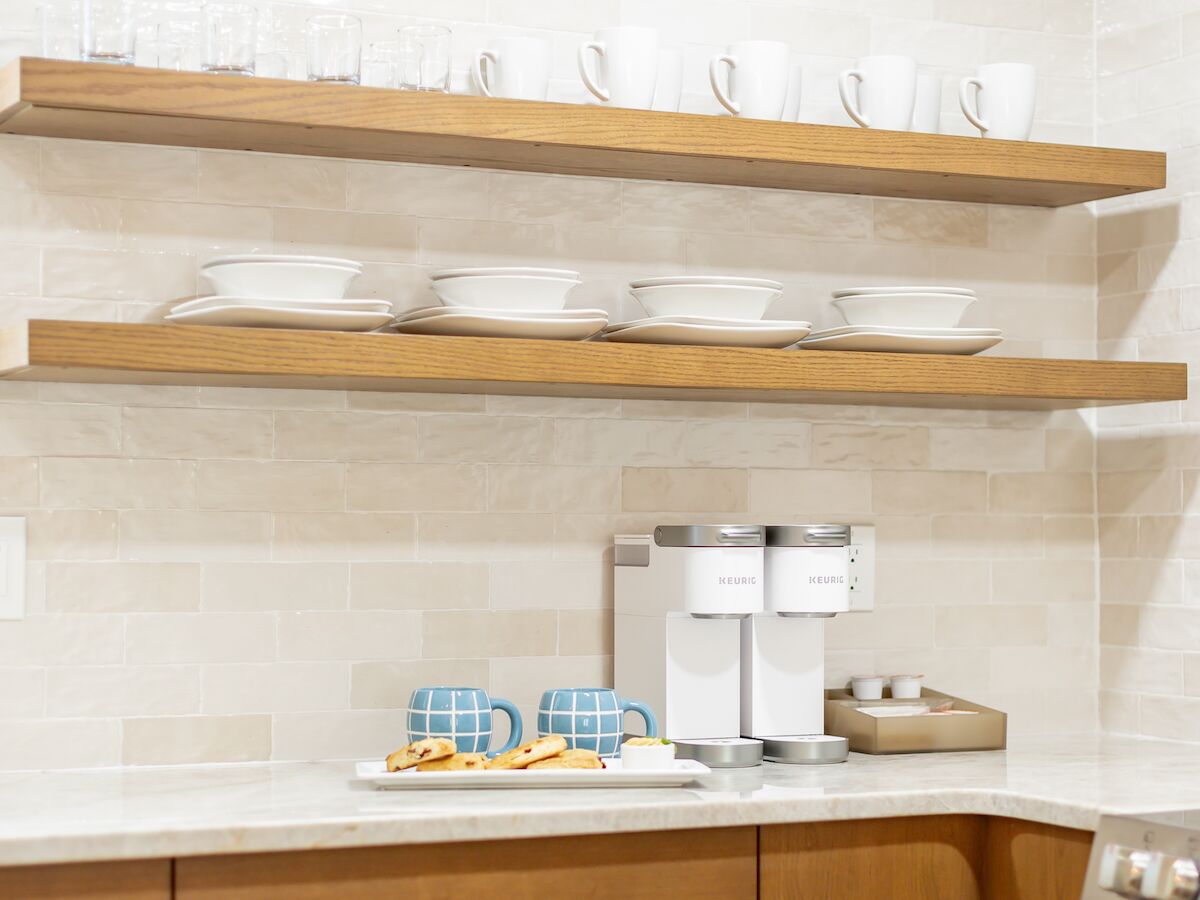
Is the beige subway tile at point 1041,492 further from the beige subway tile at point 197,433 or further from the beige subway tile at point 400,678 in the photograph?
the beige subway tile at point 197,433

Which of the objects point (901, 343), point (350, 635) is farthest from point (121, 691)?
point (901, 343)

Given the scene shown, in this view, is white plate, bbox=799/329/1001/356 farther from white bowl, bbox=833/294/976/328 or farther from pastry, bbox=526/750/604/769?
pastry, bbox=526/750/604/769

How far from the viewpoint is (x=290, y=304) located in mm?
1967

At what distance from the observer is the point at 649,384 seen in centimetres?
210

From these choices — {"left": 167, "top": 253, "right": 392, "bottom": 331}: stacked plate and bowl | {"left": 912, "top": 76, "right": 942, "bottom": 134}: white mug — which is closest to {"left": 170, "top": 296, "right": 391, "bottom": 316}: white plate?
{"left": 167, "top": 253, "right": 392, "bottom": 331}: stacked plate and bowl

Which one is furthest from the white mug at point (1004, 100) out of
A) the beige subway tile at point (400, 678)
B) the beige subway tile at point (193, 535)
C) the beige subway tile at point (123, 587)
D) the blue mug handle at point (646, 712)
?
the beige subway tile at point (123, 587)

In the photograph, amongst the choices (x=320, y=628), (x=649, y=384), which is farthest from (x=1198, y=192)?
(x=320, y=628)

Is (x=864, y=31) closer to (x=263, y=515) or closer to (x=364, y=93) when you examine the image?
(x=364, y=93)

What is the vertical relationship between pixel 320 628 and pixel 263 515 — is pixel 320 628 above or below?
below

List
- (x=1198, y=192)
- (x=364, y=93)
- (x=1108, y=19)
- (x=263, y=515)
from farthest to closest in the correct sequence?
1. (x=1108, y=19)
2. (x=1198, y=192)
3. (x=263, y=515)
4. (x=364, y=93)

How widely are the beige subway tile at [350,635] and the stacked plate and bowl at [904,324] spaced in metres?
0.76

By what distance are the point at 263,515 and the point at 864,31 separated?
1.29 metres

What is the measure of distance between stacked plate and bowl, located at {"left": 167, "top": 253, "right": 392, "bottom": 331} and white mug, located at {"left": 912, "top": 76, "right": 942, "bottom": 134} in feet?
3.17

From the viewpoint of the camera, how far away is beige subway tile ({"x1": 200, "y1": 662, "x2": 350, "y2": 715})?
218 cm
